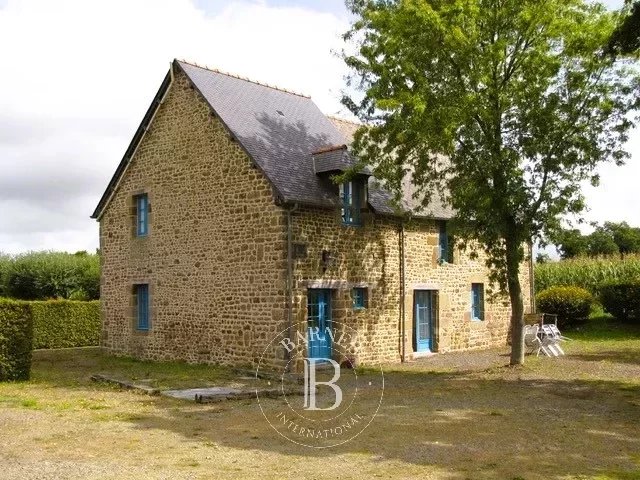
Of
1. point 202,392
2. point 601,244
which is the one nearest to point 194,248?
point 202,392

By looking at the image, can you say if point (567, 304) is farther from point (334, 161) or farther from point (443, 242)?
point (334, 161)

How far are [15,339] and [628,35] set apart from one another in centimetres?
1324

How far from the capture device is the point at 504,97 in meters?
14.5

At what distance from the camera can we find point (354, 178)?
17.4m

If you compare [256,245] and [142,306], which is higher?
[256,245]

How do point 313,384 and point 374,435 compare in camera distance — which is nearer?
point 374,435

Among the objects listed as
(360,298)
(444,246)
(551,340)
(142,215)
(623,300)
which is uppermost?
(142,215)

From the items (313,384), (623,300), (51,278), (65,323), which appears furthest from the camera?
(51,278)

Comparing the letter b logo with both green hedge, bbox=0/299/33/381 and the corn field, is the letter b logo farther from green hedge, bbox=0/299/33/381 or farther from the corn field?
the corn field

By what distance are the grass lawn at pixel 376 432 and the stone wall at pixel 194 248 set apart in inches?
73.1

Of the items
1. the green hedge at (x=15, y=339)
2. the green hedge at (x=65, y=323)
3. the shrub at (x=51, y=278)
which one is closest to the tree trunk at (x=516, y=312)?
the green hedge at (x=15, y=339)

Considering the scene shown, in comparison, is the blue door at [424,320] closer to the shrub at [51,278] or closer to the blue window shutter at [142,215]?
the blue window shutter at [142,215]

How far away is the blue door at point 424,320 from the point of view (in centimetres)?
1911

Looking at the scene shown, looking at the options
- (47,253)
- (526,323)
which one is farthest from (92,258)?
(526,323)
